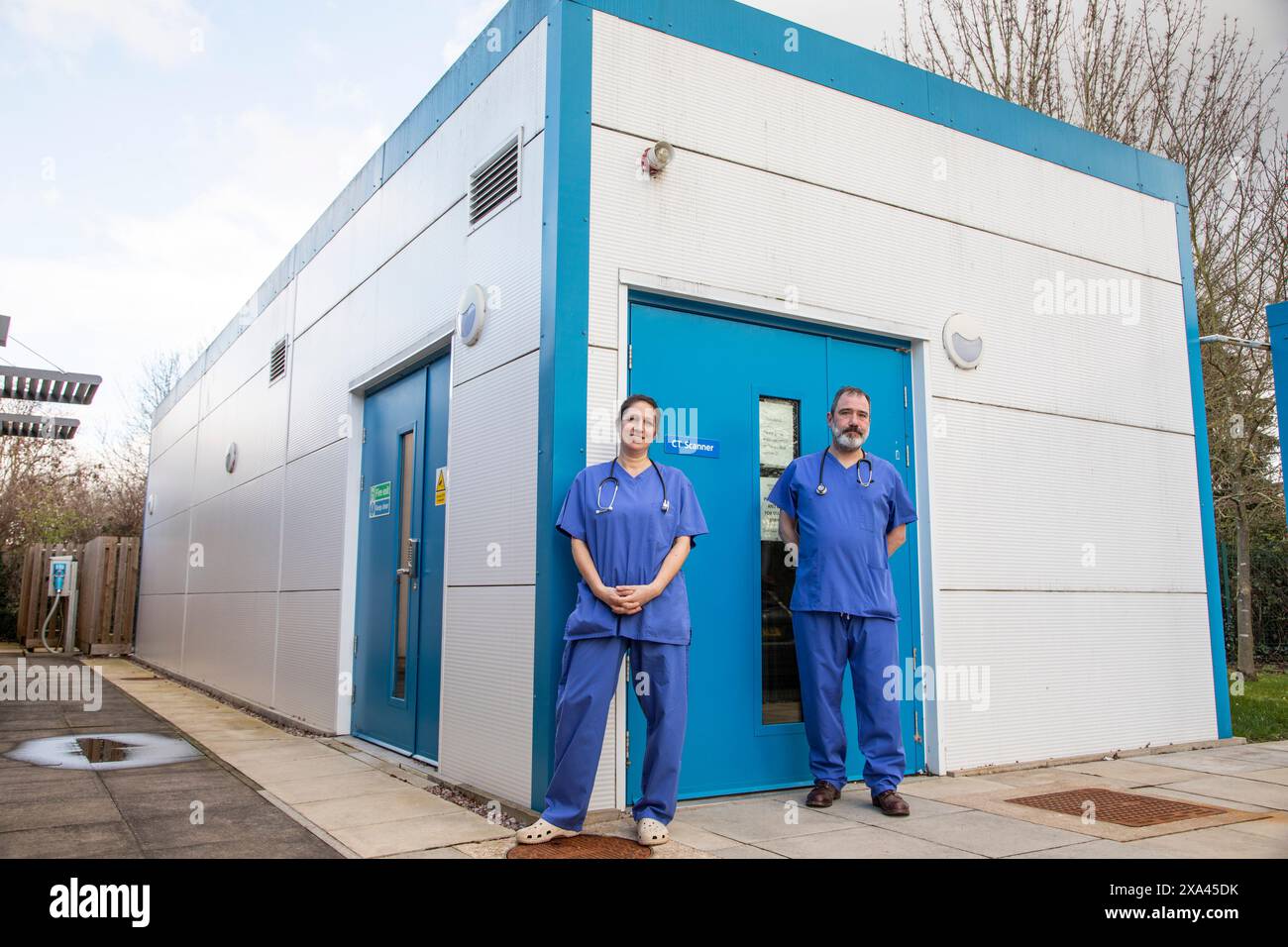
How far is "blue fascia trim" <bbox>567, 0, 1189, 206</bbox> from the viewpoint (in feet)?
15.2

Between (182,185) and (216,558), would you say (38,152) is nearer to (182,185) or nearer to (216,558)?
(182,185)

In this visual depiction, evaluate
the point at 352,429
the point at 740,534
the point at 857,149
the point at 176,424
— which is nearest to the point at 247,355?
the point at 352,429

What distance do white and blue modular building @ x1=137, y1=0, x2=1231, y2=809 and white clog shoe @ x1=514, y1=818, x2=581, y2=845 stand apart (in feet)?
1.25

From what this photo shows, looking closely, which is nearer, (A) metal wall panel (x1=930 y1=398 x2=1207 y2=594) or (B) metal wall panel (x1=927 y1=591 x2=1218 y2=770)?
(B) metal wall panel (x1=927 y1=591 x2=1218 y2=770)

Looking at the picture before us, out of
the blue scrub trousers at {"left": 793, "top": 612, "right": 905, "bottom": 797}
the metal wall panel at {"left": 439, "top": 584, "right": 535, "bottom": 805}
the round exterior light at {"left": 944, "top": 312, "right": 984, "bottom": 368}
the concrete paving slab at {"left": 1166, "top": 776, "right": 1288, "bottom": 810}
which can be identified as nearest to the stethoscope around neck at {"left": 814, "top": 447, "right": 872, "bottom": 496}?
the blue scrub trousers at {"left": 793, "top": 612, "right": 905, "bottom": 797}

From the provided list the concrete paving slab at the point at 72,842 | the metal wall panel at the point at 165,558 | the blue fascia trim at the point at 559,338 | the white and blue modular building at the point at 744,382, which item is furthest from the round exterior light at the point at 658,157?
the metal wall panel at the point at 165,558

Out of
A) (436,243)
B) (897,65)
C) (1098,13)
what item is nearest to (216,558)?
(436,243)

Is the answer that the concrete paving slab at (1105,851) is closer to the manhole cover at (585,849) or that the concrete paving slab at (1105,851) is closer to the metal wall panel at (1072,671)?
the manhole cover at (585,849)

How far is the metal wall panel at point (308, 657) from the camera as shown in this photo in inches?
248

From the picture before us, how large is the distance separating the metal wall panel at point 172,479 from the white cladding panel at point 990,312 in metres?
9.76

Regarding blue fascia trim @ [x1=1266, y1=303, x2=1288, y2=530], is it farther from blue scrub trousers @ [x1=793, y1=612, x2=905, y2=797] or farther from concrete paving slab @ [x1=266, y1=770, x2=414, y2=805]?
concrete paving slab @ [x1=266, y1=770, x2=414, y2=805]

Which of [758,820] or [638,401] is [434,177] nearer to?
[638,401]

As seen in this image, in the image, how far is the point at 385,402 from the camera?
6152 millimetres

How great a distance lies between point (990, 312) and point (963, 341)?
14.2 inches
